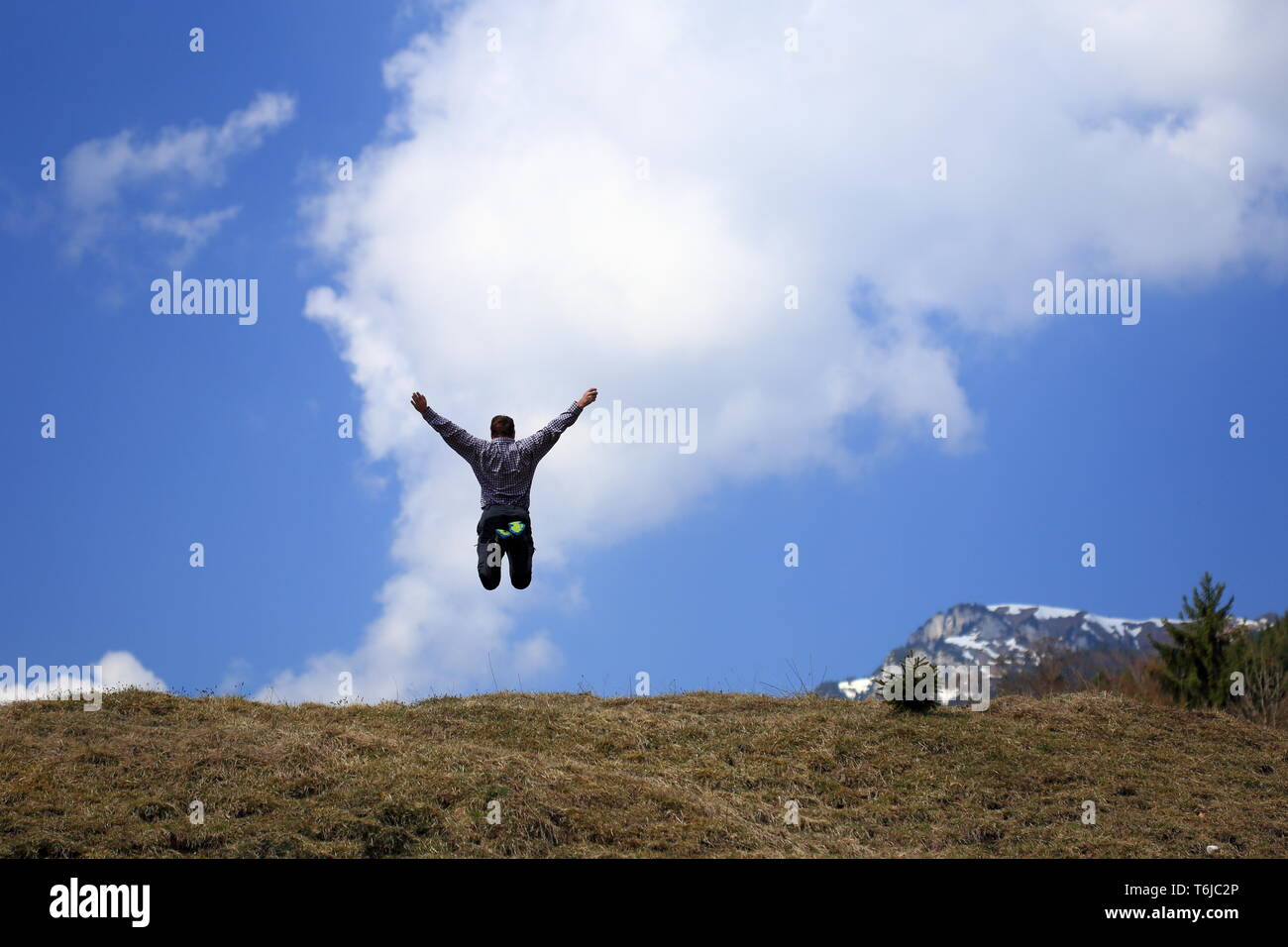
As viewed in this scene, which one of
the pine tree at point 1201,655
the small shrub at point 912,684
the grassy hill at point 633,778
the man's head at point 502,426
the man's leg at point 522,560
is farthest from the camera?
the pine tree at point 1201,655

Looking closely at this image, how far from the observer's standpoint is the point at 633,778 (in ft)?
48.4

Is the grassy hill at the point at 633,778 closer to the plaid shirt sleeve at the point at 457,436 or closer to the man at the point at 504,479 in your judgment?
the man at the point at 504,479

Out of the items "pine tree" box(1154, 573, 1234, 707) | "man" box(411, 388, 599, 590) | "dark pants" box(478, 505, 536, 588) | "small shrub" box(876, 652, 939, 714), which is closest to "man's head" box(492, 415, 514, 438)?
"man" box(411, 388, 599, 590)

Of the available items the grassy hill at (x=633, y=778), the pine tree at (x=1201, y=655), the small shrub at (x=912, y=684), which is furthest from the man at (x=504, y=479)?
the pine tree at (x=1201, y=655)

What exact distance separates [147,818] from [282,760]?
72.6 inches

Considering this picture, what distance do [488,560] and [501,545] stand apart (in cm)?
24

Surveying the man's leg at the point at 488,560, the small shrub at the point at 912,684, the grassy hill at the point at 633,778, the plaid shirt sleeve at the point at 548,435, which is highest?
the plaid shirt sleeve at the point at 548,435

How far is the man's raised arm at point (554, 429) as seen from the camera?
42.2 feet

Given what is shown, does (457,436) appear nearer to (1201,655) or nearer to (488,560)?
(488,560)

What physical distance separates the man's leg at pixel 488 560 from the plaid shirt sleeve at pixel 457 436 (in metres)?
0.98

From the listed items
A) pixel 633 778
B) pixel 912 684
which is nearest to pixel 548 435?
pixel 633 778

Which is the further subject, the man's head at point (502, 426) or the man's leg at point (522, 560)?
the man's head at point (502, 426)
